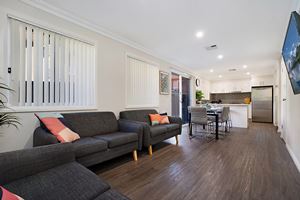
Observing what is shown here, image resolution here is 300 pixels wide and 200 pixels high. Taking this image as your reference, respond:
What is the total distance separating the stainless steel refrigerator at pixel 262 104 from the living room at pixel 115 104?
4.10 m

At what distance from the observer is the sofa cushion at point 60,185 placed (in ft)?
3.35

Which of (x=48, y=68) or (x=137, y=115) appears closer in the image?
(x=48, y=68)

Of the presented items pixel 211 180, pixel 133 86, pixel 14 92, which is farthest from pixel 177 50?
pixel 14 92

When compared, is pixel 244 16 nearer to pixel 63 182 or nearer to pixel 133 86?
pixel 133 86

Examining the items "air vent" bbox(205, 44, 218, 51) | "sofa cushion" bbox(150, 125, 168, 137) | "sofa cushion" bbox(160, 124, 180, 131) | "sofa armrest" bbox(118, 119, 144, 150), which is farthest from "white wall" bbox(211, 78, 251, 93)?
Answer: "sofa armrest" bbox(118, 119, 144, 150)

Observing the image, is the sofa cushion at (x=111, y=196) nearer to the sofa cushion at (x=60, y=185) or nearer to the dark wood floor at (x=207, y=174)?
the sofa cushion at (x=60, y=185)

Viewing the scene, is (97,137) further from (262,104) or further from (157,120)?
(262,104)

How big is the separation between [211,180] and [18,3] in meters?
3.67

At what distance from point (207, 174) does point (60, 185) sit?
191 centimetres

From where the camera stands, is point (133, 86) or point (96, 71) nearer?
point (96, 71)

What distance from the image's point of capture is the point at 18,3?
2035 mm

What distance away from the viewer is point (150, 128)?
3012 millimetres

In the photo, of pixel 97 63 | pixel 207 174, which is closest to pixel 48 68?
pixel 97 63

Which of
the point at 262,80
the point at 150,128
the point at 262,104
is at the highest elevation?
the point at 262,80
